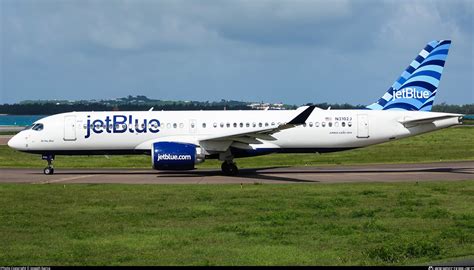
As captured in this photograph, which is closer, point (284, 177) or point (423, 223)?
point (423, 223)

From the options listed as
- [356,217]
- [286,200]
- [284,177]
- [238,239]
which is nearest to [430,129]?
[284,177]

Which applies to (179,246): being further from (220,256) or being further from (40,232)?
(40,232)

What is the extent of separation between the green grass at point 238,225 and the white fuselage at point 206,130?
8080mm

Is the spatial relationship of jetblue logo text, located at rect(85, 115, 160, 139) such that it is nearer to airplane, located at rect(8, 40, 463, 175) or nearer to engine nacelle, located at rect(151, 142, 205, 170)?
airplane, located at rect(8, 40, 463, 175)

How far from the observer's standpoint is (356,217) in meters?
18.2

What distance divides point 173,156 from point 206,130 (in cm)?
372

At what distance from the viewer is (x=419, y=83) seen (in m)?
→ 36.7

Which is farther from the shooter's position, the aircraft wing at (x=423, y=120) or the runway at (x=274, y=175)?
the aircraft wing at (x=423, y=120)

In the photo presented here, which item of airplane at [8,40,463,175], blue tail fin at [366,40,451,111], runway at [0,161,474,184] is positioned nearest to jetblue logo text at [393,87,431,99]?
blue tail fin at [366,40,451,111]

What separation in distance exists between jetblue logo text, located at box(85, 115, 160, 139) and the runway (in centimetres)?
235

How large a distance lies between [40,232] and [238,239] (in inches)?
199

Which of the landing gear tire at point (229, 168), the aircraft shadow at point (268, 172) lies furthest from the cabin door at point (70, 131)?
the landing gear tire at point (229, 168)

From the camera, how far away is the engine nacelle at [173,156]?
31.0 meters

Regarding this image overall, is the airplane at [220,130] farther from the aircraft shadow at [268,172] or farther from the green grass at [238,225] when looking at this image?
the green grass at [238,225]
